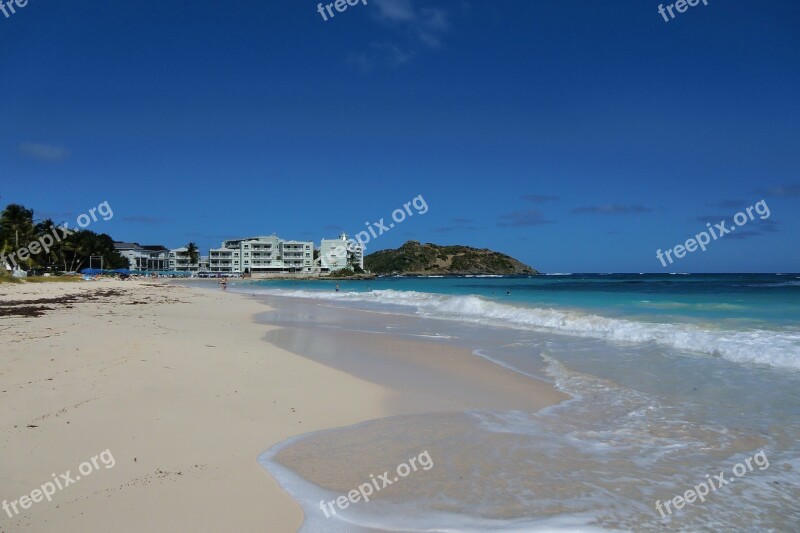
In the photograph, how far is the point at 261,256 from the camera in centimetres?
13850

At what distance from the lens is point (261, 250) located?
13838cm

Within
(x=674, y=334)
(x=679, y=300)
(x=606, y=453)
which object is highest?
(x=679, y=300)

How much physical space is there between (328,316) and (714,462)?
20.0 meters

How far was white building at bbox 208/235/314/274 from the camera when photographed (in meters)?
138

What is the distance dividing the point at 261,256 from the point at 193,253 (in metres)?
21.6

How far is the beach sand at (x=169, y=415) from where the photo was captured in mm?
3861

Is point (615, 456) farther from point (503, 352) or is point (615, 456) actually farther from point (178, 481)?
point (503, 352)

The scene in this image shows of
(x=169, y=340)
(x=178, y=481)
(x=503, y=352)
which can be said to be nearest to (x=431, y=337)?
(x=503, y=352)

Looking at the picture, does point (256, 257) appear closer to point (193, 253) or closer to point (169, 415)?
point (193, 253)

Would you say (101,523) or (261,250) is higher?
(261,250)

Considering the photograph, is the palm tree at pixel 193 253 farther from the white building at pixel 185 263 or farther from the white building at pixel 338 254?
the white building at pixel 338 254

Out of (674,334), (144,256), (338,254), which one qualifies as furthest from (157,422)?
(144,256)

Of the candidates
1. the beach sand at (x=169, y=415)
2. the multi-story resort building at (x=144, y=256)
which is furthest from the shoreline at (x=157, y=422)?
the multi-story resort building at (x=144, y=256)

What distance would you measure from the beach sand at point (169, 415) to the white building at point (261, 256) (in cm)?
12946
